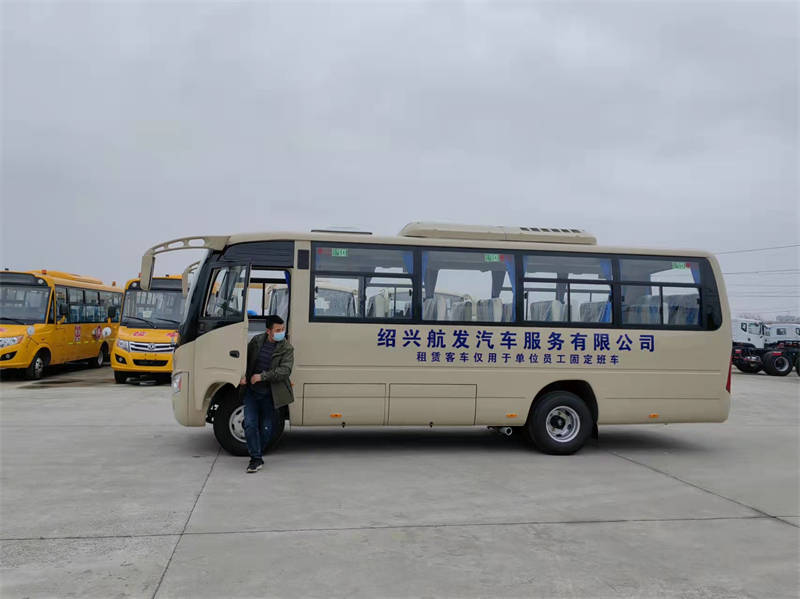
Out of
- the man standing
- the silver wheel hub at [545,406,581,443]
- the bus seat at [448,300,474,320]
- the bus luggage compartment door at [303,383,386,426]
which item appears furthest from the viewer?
the silver wheel hub at [545,406,581,443]

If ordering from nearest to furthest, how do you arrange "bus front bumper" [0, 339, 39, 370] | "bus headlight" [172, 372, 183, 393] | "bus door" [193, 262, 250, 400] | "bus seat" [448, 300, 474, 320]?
1. "bus door" [193, 262, 250, 400]
2. "bus headlight" [172, 372, 183, 393]
3. "bus seat" [448, 300, 474, 320]
4. "bus front bumper" [0, 339, 39, 370]

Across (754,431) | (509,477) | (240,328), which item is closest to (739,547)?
(509,477)

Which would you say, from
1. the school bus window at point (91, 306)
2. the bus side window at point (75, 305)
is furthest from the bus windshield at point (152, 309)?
the school bus window at point (91, 306)

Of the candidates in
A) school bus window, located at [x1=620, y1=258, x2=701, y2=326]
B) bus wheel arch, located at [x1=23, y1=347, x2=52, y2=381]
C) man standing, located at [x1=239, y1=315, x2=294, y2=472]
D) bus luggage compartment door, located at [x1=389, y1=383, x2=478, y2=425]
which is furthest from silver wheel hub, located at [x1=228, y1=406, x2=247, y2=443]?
bus wheel arch, located at [x1=23, y1=347, x2=52, y2=381]

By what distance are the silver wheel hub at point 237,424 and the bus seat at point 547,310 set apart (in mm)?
4039

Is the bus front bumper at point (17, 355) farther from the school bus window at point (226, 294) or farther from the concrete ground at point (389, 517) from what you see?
the school bus window at point (226, 294)

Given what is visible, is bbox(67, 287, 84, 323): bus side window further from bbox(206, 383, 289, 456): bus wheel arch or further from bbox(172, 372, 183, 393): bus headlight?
bbox(206, 383, 289, 456): bus wheel arch

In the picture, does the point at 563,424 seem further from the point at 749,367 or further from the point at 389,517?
the point at 749,367

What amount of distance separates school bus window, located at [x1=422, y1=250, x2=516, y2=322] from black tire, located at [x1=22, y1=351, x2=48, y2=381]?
43.4ft

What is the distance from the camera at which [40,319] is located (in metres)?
17.5

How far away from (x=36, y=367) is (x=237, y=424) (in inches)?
470

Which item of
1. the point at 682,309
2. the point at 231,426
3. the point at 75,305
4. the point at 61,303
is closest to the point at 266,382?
the point at 231,426

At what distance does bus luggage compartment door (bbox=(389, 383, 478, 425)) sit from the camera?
8.43 metres

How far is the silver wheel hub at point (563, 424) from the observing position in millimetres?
8820
